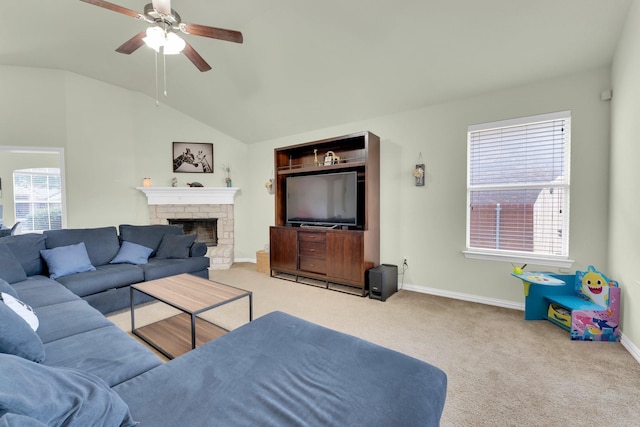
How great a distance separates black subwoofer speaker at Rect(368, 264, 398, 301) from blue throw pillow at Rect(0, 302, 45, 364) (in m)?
2.97

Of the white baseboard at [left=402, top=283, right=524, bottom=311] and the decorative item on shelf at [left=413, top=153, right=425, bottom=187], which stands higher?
the decorative item on shelf at [left=413, top=153, right=425, bottom=187]

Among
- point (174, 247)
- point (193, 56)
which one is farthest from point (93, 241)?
point (193, 56)

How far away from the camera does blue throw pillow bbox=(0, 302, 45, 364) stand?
1.14 m

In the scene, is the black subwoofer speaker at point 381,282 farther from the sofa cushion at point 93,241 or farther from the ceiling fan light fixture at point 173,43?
the sofa cushion at point 93,241

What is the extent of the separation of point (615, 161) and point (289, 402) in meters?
3.42

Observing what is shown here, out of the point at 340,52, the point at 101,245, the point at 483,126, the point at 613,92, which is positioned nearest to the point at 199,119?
the point at 101,245

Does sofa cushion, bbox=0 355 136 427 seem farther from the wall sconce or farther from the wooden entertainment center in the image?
the wall sconce

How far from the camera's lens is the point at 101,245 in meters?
3.49

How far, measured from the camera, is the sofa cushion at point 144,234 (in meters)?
3.80

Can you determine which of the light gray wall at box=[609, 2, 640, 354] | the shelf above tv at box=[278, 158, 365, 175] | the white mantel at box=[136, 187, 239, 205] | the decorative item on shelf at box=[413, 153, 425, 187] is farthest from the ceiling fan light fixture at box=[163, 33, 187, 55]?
the light gray wall at box=[609, 2, 640, 354]

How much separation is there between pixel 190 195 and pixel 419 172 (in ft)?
13.9

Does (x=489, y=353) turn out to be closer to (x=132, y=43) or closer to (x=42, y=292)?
(x=42, y=292)

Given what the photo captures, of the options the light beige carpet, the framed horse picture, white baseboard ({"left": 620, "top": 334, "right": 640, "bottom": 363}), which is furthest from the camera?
the framed horse picture

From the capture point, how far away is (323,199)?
4.21 meters
